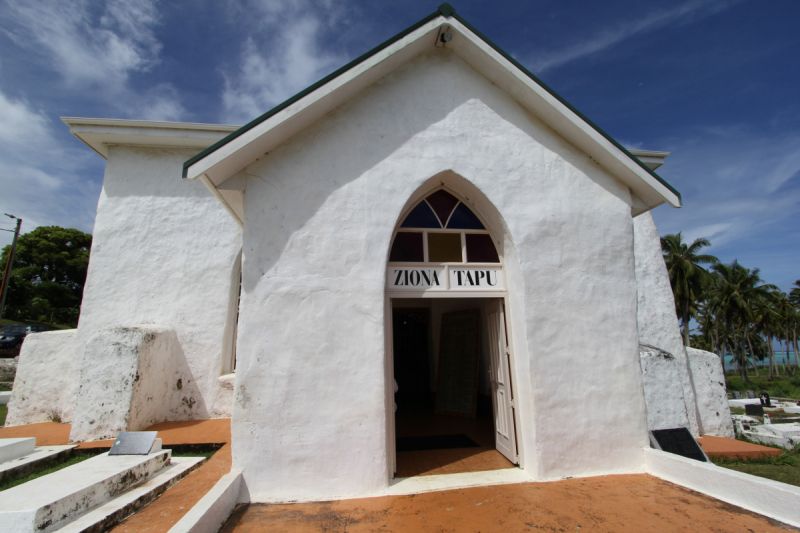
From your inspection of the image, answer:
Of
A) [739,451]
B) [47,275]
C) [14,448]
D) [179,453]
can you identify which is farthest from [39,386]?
[47,275]

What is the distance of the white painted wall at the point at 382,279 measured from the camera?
479cm

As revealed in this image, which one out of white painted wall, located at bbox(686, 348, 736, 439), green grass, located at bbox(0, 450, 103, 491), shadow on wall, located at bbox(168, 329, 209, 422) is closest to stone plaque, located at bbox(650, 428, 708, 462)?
white painted wall, located at bbox(686, 348, 736, 439)

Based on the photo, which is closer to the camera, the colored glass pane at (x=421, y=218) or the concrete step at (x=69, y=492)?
the concrete step at (x=69, y=492)

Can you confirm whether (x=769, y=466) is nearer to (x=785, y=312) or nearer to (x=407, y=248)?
(x=407, y=248)

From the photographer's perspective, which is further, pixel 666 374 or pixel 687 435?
pixel 666 374

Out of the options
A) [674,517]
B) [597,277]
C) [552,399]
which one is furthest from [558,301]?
[674,517]

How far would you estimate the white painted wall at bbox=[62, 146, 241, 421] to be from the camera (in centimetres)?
850

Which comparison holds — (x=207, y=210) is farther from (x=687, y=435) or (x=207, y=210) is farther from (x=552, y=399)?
(x=687, y=435)

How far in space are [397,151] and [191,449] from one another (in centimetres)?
619

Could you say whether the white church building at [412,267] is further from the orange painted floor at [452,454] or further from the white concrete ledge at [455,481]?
the orange painted floor at [452,454]

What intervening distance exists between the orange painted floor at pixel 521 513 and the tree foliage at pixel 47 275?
3885 cm

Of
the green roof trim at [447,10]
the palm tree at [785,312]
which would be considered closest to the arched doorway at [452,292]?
the green roof trim at [447,10]

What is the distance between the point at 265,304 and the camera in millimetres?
4977

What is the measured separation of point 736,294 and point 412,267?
149 feet
